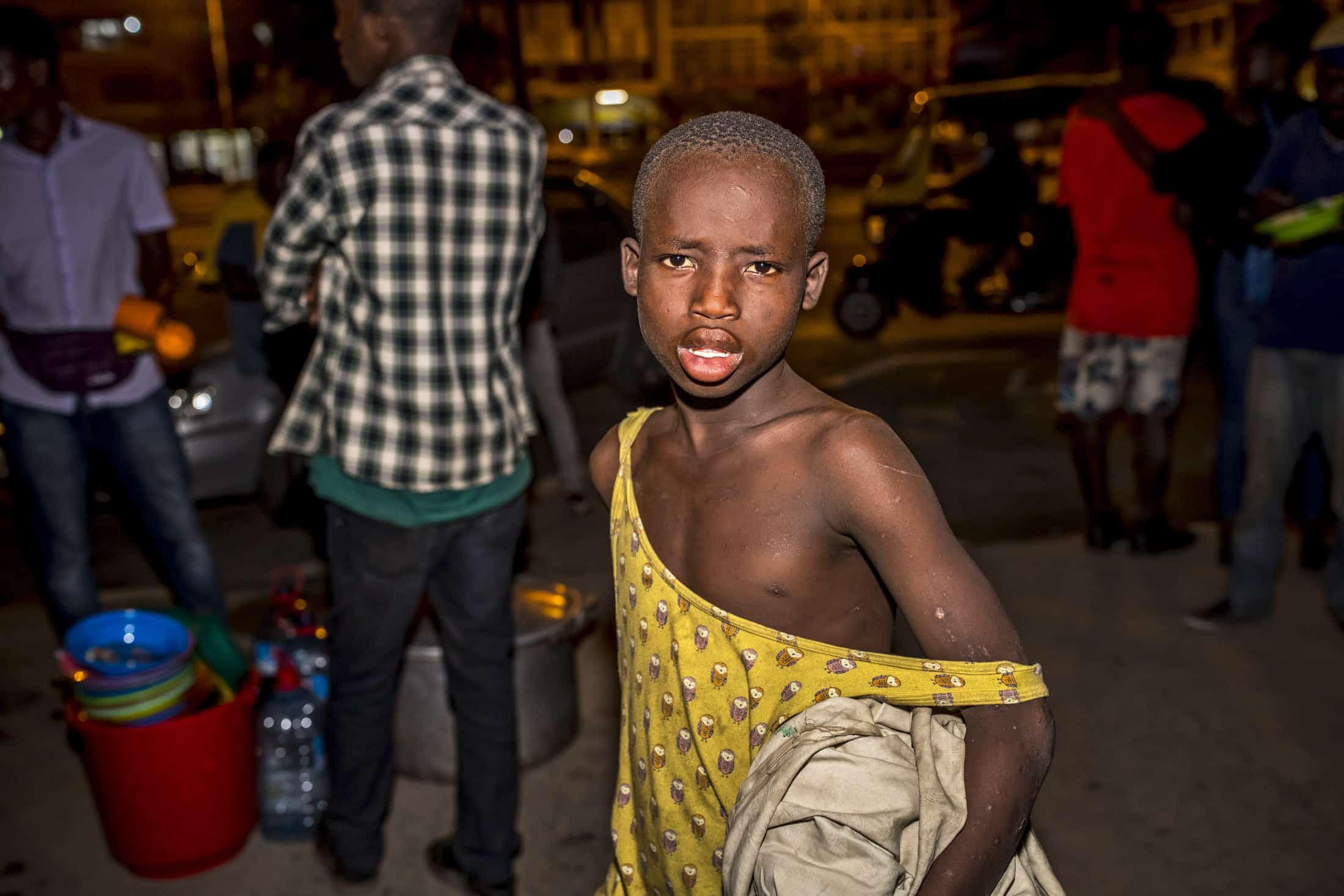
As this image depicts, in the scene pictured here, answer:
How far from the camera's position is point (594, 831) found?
3.40 metres

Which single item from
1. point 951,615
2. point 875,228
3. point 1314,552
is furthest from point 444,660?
point 875,228

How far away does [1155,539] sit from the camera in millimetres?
5336

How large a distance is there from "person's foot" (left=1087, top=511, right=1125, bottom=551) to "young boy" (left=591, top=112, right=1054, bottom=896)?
4156 millimetres

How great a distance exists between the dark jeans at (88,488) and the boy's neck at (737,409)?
2618 millimetres

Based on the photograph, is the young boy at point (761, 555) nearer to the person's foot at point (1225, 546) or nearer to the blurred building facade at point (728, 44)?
the person's foot at point (1225, 546)

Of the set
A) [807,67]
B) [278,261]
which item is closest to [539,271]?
[278,261]

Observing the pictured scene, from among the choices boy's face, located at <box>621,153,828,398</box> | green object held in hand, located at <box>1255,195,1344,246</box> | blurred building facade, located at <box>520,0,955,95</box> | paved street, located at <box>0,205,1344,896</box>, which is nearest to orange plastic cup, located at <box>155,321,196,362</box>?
paved street, located at <box>0,205,1344,896</box>

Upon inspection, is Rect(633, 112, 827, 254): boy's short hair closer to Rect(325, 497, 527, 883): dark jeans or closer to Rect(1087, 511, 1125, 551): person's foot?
Rect(325, 497, 527, 883): dark jeans

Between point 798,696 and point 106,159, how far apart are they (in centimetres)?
311

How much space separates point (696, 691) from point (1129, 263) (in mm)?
4037

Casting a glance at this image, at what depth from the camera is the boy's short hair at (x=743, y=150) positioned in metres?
1.42

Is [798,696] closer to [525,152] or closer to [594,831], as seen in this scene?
[525,152]

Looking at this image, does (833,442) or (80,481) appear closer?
(833,442)

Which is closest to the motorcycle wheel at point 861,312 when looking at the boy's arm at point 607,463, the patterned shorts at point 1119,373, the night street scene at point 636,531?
the night street scene at point 636,531
